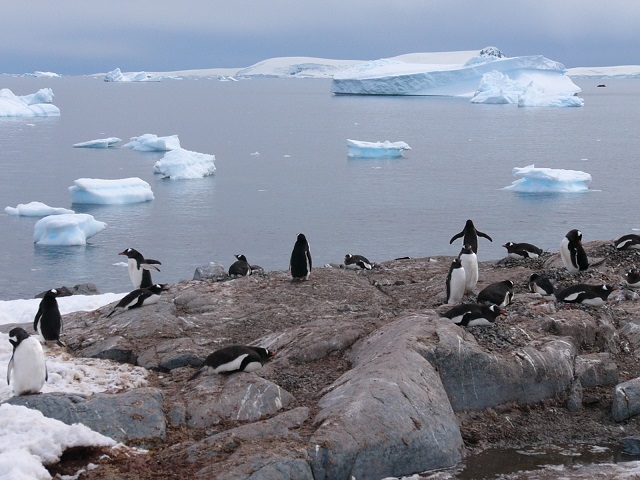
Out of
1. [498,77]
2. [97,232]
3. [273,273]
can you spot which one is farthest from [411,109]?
[273,273]

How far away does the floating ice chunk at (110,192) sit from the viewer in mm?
24078

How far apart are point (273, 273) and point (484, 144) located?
113 feet

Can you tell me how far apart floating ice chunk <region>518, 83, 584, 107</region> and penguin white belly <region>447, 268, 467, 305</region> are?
5733 cm

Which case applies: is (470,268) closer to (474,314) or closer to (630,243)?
(474,314)

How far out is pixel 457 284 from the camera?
8.70 metres

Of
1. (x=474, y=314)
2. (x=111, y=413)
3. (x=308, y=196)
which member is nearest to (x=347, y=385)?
(x=474, y=314)

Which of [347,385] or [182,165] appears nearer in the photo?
[347,385]

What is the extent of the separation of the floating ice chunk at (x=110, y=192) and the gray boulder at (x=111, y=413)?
1888cm

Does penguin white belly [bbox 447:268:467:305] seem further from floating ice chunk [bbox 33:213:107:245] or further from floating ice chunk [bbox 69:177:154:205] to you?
floating ice chunk [bbox 69:177:154:205]

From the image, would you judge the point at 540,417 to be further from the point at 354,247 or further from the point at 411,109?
the point at 411,109

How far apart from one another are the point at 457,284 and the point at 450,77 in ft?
220

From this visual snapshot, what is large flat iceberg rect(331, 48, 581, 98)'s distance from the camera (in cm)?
6800

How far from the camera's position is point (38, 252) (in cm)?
1920

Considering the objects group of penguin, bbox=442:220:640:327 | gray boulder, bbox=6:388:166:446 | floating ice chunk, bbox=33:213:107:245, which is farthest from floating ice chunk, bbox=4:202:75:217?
gray boulder, bbox=6:388:166:446
